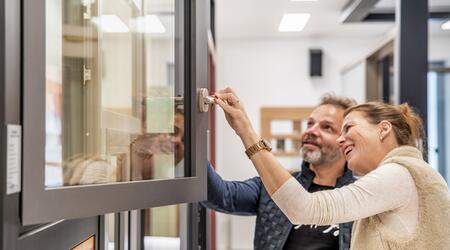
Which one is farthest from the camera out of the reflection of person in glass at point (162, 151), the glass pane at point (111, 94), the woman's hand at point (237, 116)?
the woman's hand at point (237, 116)

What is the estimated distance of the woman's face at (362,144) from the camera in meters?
1.30

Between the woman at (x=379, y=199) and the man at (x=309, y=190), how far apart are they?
425 millimetres

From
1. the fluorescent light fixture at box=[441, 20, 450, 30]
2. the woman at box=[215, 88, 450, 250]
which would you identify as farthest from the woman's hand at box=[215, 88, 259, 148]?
the fluorescent light fixture at box=[441, 20, 450, 30]

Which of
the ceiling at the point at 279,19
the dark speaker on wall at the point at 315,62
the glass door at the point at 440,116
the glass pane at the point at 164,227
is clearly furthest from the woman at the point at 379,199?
the dark speaker on wall at the point at 315,62

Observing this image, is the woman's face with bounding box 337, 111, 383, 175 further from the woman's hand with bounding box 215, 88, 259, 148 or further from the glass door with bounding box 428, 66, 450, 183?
the glass door with bounding box 428, 66, 450, 183

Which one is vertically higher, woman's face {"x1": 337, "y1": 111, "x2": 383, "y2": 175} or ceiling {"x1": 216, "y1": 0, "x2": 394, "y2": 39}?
ceiling {"x1": 216, "y1": 0, "x2": 394, "y2": 39}

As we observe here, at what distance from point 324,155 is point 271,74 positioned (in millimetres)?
2973

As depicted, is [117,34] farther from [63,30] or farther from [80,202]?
[80,202]

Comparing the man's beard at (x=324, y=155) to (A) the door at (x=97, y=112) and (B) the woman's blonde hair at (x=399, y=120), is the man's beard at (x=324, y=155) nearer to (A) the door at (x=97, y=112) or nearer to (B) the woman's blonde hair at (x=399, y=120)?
(B) the woman's blonde hair at (x=399, y=120)

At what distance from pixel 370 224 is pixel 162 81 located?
30.4 inches

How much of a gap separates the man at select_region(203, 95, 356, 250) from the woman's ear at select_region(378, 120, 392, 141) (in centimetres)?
46

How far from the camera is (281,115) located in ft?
15.1

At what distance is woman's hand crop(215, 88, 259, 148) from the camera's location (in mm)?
1136

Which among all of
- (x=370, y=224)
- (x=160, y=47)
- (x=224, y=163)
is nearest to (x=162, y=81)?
(x=160, y=47)
